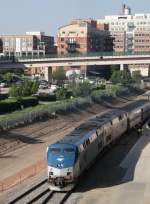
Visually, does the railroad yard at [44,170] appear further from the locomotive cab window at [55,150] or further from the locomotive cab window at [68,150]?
the locomotive cab window at [68,150]

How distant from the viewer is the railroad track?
2953 centimetres

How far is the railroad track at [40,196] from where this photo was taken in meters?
29.5

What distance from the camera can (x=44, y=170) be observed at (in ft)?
131

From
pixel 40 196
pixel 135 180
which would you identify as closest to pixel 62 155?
pixel 40 196

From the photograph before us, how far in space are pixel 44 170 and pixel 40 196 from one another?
915 centimetres

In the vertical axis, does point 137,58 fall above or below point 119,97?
above

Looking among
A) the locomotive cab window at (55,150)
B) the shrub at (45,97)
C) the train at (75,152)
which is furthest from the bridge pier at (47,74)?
the locomotive cab window at (55,150)

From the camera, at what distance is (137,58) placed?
420 ft

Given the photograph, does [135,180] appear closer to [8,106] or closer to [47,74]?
[8,106]

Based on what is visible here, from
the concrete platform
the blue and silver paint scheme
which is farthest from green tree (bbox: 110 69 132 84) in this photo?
the blue and silver paint scheme

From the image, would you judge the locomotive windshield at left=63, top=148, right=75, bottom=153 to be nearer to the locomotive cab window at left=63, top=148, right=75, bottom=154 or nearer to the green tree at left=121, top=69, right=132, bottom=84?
the locomotive cab window at left=63, top=148, right=75, bottom=154

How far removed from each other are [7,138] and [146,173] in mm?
19372

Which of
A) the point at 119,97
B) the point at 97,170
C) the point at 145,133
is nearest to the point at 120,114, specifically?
the point at 145,133

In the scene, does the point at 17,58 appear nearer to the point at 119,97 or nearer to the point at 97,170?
the point at 119,97
